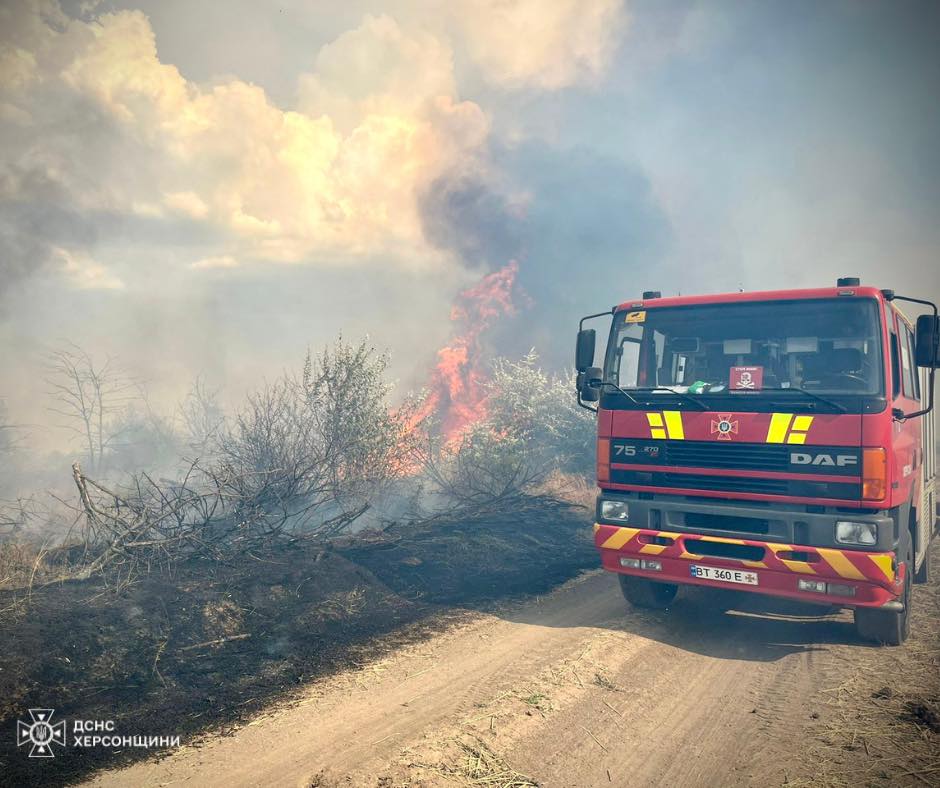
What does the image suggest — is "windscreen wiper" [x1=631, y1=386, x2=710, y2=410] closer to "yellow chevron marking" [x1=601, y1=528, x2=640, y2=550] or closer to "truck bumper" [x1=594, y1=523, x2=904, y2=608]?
"truck bumper" [x1=594, y1=523, x2=904, y2=608]

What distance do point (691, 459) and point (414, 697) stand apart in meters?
3.31

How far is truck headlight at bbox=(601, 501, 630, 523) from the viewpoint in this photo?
6102mm

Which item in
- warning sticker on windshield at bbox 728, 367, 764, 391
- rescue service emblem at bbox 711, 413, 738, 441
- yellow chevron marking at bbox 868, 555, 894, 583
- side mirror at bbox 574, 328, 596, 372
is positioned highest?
side mirror at bbox 574, 328, 596, 372

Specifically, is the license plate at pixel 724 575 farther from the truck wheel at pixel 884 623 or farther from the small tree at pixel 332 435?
the small tree at pixel 332 435

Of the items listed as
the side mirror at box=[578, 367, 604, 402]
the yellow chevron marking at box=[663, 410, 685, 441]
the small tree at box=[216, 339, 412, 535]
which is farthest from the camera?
the small tree at box=[216, 339, 412, 535]

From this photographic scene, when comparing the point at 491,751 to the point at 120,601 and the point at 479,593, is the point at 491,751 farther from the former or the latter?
the point at 120,601

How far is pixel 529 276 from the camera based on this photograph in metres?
37.4

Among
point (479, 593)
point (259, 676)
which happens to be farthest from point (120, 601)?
point (479, 593)

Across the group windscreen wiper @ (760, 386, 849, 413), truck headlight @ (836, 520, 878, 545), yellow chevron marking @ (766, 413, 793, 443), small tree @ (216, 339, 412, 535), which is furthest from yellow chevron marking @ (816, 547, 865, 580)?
small tree @ (216, 339, 412, 535)

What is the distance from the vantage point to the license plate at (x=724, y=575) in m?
5.46

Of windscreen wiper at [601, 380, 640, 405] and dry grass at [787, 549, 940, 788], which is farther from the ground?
windscreen wiper at [601, 380, 640, 405]

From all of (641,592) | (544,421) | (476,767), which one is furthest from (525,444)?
(476,767)

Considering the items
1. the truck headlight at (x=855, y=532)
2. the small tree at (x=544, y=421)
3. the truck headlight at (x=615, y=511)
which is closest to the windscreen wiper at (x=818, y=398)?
the truck headlight at (x=855, y=532)

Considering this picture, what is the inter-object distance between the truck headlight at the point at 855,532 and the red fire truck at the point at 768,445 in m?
0.01
